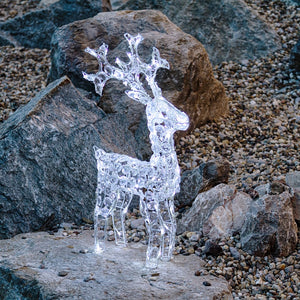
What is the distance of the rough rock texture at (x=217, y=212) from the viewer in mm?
5387

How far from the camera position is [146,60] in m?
7.08

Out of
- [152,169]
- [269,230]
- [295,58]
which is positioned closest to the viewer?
[152,169]

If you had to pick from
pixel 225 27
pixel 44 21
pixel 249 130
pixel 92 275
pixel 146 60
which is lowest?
pixel 92 275

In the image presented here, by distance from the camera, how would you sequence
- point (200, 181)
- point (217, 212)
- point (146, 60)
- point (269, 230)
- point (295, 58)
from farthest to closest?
1. point (295, 58)
2. point (146, 60)
3. point (200, 181)
4. point (217, 212)
5. point (269, 230)

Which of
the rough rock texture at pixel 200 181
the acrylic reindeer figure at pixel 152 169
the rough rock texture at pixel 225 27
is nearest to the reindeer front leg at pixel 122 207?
the acrylic reindeer figure at pixel 152 169

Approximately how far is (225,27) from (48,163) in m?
4.62

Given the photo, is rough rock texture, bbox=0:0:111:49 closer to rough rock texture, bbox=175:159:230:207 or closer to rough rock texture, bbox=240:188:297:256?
rough rock texture, bbox=175:159:230:207

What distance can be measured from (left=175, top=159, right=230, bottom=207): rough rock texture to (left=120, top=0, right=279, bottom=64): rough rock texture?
3411 millimetres

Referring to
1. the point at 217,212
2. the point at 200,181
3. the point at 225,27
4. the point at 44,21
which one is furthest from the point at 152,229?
the point at 44,21

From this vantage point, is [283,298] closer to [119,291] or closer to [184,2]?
[119,291]

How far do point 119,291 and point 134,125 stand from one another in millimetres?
2830

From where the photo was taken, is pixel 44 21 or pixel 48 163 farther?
pixel 44 21

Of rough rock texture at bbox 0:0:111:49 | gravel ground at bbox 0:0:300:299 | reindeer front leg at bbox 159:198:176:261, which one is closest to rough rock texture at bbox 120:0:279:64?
gravel ground at bbox 0:0:300:299

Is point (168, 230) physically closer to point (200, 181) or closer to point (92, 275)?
point (92, 275)
